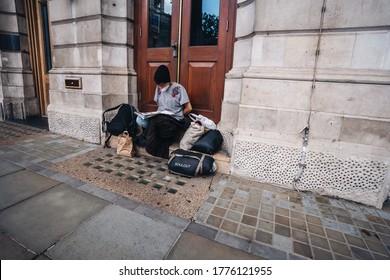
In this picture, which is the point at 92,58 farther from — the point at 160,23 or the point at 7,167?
the point at 7,167

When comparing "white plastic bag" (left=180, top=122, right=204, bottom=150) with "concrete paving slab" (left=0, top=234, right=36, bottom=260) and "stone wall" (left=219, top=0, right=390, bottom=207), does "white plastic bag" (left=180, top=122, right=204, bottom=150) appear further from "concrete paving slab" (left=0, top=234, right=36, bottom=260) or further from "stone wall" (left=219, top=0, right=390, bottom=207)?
"concrete paving slab" (left=0, top=234, right=36, bottom=260)

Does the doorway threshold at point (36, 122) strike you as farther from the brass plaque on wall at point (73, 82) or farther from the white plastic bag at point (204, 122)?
the white plastic bag at point (204, 122)

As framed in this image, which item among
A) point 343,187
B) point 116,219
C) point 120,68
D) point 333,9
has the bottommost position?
point 116,219

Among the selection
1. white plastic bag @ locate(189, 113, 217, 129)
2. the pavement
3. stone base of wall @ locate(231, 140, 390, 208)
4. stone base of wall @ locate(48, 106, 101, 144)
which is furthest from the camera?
stone base of wall @ locate(48, 106, 101, 144)

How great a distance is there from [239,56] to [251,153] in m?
1.75

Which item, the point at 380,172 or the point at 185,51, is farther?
the point at 185,51

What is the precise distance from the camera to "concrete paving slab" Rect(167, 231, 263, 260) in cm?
202

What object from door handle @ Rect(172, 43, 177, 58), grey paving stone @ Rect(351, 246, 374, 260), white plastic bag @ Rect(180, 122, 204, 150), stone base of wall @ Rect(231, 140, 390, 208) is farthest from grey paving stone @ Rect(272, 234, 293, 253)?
door handle @ Rect(172, 43, 177, 58)

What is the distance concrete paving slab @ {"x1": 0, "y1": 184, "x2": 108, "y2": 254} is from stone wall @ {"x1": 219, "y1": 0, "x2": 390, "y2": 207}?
2362 millimetres

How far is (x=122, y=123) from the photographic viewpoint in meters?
4.57

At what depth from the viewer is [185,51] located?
4.68 meters

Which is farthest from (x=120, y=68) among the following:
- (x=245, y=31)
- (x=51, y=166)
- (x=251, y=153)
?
(x=251, y=153)

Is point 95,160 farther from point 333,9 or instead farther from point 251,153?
point 333,9

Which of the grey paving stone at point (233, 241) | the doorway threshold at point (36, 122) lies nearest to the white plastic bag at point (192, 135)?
the grey paving stone at point (233, 241)
